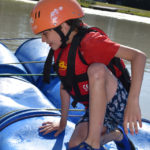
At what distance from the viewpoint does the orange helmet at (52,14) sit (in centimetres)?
189

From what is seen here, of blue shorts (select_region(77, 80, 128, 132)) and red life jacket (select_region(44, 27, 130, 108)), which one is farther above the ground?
red life jacket (select_region(44, 27, 130, 108))

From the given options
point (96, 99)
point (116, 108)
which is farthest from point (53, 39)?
point (116, 108)

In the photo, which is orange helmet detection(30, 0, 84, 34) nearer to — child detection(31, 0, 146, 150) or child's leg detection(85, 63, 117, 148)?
child detection(31, 0, 146, 150)

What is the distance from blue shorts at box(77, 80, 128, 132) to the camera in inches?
73.8

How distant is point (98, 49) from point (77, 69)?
0.68 feet

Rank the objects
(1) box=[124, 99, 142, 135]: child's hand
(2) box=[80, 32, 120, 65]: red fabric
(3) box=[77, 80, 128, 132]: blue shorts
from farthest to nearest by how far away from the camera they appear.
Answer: (3) box=[77, 80, 128, 132]: blue shorts < (2) box=[80, 32, 120, 65]: red fabric < (1) box=[124, 99, 142, 135]: child's hand

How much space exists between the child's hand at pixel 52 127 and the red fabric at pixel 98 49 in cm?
46

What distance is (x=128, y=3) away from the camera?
3130 centimetres

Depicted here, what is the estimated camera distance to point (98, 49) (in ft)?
5.82

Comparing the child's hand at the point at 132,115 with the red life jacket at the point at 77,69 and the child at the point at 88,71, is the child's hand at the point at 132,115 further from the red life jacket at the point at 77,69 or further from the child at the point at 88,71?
the red life jacket at the point at 77,69

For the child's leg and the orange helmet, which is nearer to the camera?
the child's leg

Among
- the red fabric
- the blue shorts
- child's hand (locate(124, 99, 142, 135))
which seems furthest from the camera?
the blue shorts

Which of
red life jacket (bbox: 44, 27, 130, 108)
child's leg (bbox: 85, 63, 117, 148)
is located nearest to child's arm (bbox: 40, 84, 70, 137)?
red life jacket (bbox: 44, 27, 130, 108)

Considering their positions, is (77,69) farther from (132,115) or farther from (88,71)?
(132,115)
